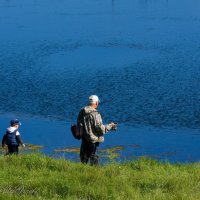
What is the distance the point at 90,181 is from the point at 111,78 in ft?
97.8

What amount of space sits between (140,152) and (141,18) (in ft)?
161

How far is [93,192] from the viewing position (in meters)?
7.46

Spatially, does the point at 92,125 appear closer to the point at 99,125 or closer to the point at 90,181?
the point at 99,125

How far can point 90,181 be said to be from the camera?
8281 mm

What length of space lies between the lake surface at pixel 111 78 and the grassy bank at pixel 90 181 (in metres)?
8.16

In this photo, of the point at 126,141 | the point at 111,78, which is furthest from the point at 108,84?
the point at 126,141

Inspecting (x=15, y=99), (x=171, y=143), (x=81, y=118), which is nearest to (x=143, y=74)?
(x=15, y=99)

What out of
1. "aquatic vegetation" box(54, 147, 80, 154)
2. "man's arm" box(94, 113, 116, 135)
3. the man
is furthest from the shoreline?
"man's arm" box(94, 113, 116, 135)

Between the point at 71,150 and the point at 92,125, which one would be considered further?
the point at 71,150

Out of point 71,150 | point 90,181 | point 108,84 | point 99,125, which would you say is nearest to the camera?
point 90,181

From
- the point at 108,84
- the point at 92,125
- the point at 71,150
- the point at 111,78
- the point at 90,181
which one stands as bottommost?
the point at 71,150

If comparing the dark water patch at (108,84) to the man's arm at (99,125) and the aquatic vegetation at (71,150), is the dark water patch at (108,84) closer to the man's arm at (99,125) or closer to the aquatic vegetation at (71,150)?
the aquatic vegetation at (71,150)

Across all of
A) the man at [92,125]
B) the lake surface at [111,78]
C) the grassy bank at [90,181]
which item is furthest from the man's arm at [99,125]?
the lake surface at [111,78]

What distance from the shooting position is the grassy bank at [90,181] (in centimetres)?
747
